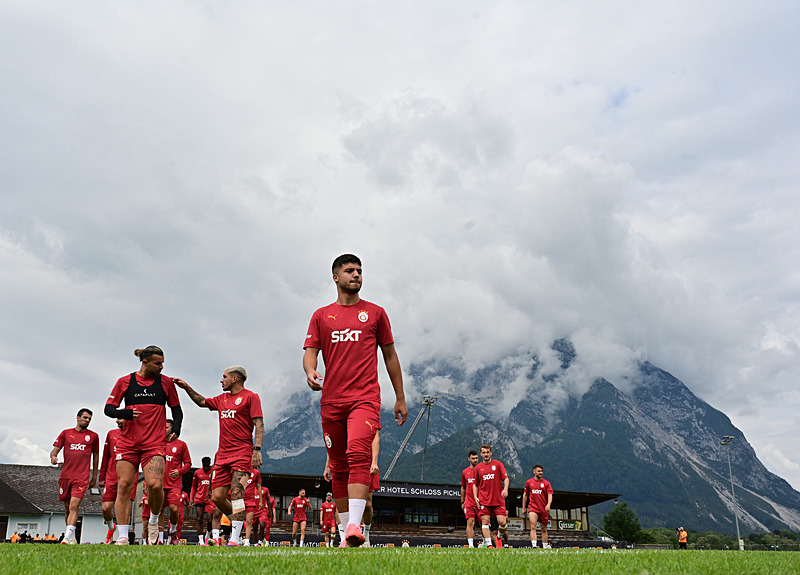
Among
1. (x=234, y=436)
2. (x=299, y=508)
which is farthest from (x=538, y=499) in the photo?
(x=299, y=508)

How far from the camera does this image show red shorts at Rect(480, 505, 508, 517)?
15.3 meters

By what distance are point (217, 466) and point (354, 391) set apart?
5573mm

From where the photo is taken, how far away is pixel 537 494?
18547 millimetres

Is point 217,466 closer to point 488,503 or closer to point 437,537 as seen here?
Result: point 488,503

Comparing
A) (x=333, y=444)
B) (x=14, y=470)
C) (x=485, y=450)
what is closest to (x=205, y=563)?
(x=333, y=444)

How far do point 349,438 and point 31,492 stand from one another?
5457cm

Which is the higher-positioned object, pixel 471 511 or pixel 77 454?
pixel 77 454

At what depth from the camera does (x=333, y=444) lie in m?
6.27

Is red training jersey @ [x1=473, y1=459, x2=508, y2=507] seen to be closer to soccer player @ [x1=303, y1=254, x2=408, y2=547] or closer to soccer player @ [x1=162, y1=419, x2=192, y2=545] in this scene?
soccer player @ [x1=162, y1=419, x2=192, y2=545]

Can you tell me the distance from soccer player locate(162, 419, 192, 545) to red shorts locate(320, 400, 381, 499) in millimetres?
8541

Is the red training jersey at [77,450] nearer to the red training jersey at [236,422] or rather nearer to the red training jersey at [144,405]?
the red training jersey at [236,422]

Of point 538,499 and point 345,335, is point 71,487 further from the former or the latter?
point 538,499

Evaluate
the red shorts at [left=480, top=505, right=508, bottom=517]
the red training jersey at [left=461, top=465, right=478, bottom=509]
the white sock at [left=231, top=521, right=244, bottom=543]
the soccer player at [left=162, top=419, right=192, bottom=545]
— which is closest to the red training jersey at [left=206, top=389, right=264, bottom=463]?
the white sock at [left=231, top=521, right=244, bottom=543]

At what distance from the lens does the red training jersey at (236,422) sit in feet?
35.3
